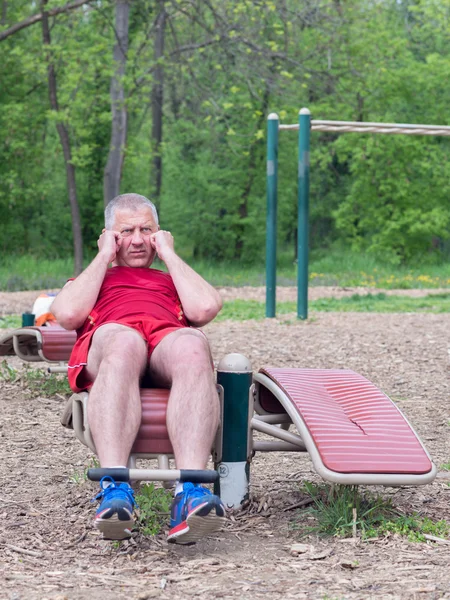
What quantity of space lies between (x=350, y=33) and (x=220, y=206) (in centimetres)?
574

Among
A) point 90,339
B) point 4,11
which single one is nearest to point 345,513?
point 90,339

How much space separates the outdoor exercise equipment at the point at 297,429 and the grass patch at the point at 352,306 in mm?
6397

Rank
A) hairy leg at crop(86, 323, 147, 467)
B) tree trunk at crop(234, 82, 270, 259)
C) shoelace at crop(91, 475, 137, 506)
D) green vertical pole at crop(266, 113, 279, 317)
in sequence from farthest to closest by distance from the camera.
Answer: tree trunk at crop(234, 82, 270, 259), green vertical pole at crop(266, 113, 279, 317), hairy leg at crop(86, 323, 147, 467), shoelace at crop(91, 475, 137, 506)

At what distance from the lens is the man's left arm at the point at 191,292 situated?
3.46 m

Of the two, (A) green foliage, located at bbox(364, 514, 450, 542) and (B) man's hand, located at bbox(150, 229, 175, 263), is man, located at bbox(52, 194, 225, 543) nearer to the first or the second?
(B) man's hand, located at bbox(150, 229, 175, 263)

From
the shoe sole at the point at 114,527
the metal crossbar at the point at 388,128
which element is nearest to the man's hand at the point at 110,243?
the shoe sole at the point at 114,527

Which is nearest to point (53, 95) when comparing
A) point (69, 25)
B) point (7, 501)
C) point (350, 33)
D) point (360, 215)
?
point (69, 25)

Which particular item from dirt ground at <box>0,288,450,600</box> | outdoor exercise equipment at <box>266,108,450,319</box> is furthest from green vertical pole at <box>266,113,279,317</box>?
dirt ground at <box>0,288,450,600</box>

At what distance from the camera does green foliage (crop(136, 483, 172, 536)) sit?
3113mm

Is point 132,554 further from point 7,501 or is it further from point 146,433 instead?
point 7,501

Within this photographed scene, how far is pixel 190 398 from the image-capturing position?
3.03 m

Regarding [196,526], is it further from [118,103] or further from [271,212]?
[118,103]

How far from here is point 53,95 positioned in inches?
686

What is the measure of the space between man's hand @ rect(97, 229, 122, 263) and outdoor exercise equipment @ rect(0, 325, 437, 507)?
0.59 meters
